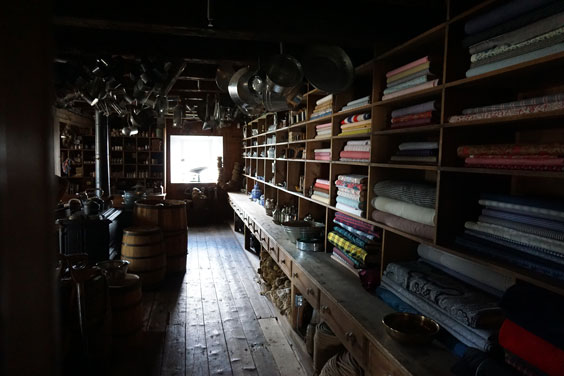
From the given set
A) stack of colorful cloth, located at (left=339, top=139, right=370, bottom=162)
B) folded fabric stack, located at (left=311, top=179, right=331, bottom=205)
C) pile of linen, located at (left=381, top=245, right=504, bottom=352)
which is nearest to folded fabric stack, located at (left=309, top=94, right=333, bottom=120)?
stack of colorful cloth, located at (left=339, top=139, right=370, bottom=162)

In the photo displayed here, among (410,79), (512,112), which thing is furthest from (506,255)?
(410,79)

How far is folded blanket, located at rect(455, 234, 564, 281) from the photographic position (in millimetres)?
1453

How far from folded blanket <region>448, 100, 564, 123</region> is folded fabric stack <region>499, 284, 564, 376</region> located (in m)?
0.71

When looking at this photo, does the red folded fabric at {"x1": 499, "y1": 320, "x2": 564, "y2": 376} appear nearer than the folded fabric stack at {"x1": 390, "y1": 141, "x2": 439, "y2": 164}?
Yes

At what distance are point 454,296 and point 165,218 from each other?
4.01 m

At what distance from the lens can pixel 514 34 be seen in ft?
5.20

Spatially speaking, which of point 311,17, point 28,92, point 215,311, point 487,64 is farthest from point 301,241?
point 28,92

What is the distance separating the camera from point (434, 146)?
2.20 m

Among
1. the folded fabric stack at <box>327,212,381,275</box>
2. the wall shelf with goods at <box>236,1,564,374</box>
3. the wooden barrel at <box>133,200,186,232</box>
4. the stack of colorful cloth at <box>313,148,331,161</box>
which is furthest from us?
the wooden barrel at <box>133,200,186,232</box>

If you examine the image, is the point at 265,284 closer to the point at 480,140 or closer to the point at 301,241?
the point at 301,241

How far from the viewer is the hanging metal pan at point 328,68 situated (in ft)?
9.43

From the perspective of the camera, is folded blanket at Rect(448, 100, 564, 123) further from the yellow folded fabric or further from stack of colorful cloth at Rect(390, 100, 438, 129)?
the yellow folded fabric

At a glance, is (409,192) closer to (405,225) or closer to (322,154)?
(405,225)

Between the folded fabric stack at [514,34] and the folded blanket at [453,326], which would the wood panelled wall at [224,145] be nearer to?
the folded blanket at [453,326]
